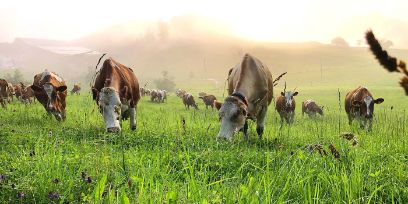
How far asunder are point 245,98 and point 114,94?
324cm

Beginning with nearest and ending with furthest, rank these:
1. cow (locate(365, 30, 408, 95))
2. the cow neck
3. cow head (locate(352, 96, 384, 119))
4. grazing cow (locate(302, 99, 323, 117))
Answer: cow (locate(365, 30, 408, 95))
the cow neck
cow head (locate(352, 96, 384, 119))
grazing cow (locate(302, 99, 323, 117))

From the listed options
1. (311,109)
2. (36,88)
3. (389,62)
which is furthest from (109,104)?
(311,109)

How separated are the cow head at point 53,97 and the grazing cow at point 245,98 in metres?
5.73

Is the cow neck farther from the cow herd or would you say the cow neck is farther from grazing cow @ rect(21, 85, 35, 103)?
grazing cow @ rect(21, 85, 35, 103)

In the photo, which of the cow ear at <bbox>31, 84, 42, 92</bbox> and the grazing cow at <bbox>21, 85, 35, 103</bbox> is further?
the grazing cow at <bbox>21, 85, 35, 103</bbox>

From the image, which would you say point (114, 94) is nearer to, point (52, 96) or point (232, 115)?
point (232, 115)

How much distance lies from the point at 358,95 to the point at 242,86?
8976 mm

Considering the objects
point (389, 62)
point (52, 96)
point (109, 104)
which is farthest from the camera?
point (52, 96)

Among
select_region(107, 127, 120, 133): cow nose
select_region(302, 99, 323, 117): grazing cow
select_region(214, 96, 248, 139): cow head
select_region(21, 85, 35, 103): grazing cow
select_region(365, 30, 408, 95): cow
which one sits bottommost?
select_region(302, 99, 323, 117): grazing cow

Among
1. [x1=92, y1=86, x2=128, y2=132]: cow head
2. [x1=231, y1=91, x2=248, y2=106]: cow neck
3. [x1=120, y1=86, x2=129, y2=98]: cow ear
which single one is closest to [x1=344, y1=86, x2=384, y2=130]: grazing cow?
[x1=231, y1=91, x2=248, y2=106]: cow neck

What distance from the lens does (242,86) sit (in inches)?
392

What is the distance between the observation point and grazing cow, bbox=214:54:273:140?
886cm

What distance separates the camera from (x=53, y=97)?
43.7 feet

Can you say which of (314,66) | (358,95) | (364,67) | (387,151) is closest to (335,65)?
(314,66)
